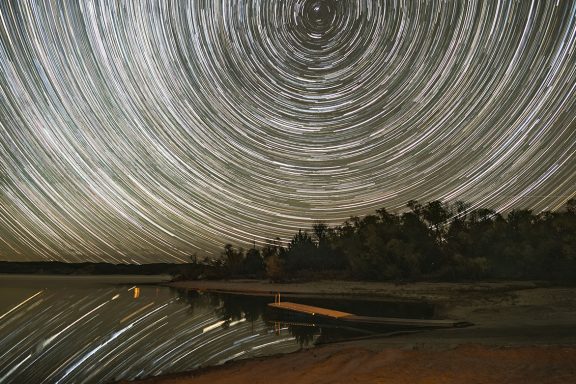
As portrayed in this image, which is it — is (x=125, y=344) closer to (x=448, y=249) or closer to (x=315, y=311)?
(x=315, y=311)

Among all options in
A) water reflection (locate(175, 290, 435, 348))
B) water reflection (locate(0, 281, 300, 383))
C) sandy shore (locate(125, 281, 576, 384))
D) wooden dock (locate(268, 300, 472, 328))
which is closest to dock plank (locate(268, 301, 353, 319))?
wooden dock (locate(268, 300, 472, 328))

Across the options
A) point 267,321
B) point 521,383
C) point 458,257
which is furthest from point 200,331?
point 458,257

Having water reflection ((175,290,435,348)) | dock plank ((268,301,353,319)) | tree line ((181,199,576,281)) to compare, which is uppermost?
tree line ((181,199,576,281))

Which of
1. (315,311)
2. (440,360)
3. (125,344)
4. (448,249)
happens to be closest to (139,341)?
(125,344)

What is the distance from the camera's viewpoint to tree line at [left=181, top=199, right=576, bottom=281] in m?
48.6

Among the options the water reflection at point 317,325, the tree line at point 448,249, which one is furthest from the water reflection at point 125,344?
the tree line at point 448,249

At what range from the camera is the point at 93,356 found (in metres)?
17.2

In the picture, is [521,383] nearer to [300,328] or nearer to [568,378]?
[568,378]

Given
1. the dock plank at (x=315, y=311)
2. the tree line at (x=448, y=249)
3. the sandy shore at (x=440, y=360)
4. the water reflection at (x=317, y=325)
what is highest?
the tree line at (x=448, y=249)

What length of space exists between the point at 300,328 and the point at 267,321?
4042 millimetres

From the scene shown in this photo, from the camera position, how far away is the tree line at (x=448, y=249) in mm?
48594

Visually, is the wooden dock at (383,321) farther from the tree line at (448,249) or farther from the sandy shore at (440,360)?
the tree line at (448,249)

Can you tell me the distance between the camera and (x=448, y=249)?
2263 inches

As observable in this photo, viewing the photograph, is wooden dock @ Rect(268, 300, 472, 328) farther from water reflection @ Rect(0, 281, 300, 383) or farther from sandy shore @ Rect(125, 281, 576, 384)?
water reflection @ Rect(0, 281, 300, 383)
